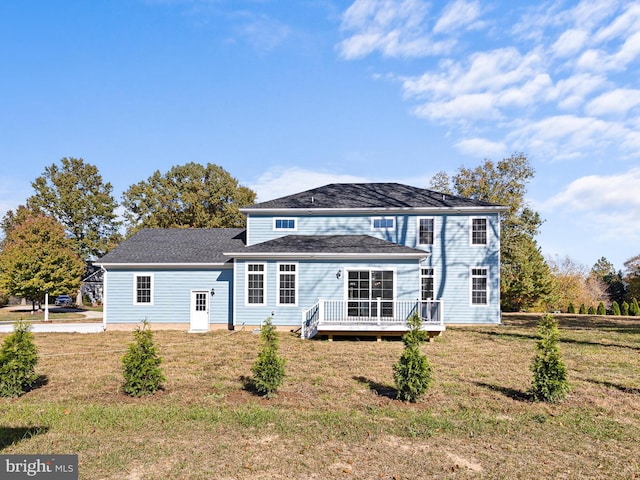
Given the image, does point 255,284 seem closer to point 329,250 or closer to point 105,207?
point 329,250

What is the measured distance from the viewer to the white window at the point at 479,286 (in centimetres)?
2202

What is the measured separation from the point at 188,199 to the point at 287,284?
25.4 meters

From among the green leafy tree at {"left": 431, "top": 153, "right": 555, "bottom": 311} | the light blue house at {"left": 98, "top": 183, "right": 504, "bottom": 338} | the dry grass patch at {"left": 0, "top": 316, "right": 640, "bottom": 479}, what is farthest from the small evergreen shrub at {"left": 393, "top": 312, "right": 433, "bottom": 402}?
the green leafy tree at {"left": 431, "top": 153, "right": 555, "bottom": 311}

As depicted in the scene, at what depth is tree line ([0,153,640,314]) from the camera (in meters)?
31.7

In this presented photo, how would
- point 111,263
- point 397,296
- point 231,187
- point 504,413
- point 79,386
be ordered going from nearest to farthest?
1. point 504,413
2. point 79,386
3. point 397,296
4. point 111,263
5. point 231,187

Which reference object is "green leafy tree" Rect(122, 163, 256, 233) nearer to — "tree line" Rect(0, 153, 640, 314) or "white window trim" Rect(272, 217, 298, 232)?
"tree line" Rect(0, 153, 640, 314)

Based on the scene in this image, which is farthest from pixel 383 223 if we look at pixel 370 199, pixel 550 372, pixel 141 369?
pixel 141 369

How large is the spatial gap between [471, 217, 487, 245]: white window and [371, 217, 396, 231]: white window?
13.1 ft

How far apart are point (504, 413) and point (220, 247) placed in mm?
17226

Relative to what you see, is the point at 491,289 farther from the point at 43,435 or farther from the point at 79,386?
the point at 43,435

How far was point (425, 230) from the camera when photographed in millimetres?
22266

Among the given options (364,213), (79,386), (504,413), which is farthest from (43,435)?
(364,213)

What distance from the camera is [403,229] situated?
2225 cm

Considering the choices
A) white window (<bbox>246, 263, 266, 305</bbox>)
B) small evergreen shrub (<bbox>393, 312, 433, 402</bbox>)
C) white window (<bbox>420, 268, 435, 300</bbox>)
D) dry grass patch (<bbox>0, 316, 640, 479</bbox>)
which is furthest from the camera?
white window (<bbox>420, 268, 435, 300</bbox>)
